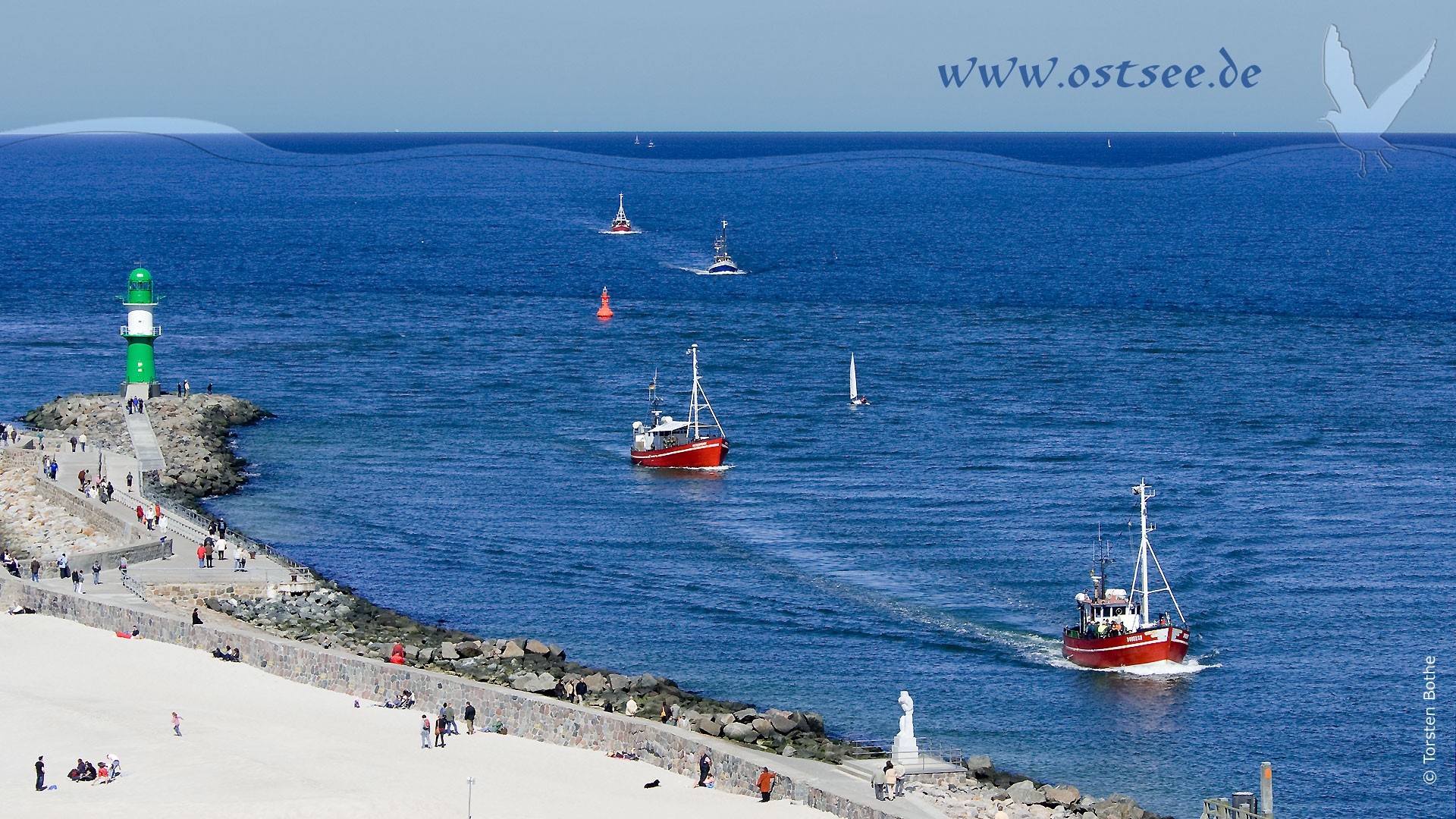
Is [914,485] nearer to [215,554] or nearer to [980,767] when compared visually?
[215,554]

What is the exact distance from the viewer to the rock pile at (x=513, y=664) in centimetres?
4309

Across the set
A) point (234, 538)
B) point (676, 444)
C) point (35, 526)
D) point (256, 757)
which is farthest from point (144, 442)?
point (256, 757)

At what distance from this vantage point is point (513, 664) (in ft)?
163

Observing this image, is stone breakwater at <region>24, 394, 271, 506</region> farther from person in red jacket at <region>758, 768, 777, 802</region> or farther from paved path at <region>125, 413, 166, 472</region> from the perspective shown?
person in red jacket at <region>758, 768, 777, 802</region>

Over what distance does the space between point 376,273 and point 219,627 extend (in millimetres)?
120180

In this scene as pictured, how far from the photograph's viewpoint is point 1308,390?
95.3m

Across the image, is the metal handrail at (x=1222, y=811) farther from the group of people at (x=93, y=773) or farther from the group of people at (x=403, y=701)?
the group of people at (x=93, y=773)

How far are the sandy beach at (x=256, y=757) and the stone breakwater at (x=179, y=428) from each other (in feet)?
93.1

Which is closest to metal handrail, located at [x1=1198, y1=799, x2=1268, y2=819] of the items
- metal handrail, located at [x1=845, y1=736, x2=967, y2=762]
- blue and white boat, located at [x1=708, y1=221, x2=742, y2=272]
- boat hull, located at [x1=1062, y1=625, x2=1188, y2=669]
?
metal handrail, located at [x1=845, y1=736, x2=967, y2=762]

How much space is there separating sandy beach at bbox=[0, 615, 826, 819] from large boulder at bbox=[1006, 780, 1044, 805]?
634 centimetres

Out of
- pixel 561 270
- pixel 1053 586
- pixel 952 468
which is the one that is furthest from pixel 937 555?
pixel 561 270

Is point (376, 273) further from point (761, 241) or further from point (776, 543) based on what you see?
point (776, 543)

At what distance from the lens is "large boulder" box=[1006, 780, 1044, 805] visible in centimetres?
3844

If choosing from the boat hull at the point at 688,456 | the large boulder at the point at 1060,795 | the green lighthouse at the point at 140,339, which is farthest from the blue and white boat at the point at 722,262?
the large boulder at the point at 1060,795
